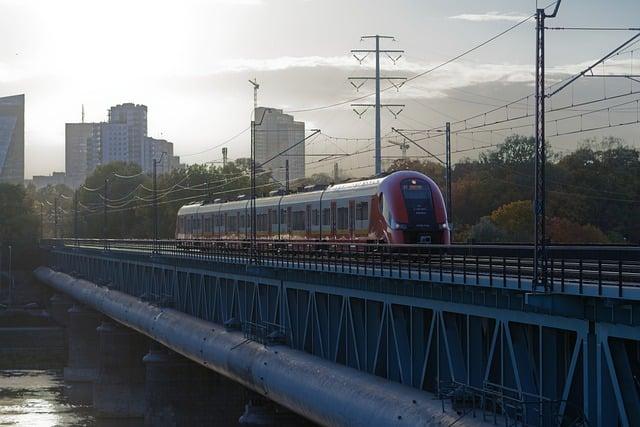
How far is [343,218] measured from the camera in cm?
6344

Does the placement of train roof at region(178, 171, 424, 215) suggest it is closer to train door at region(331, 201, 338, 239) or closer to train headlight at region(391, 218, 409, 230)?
train door at region(331, 201, 338, 239)

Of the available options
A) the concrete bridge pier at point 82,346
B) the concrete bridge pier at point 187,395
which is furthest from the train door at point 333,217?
the concrete bridge pier at point 82,346

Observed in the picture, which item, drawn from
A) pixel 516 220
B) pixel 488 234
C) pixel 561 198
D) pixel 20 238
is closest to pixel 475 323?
pixel 488 234

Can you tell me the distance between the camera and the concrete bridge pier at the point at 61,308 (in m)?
137

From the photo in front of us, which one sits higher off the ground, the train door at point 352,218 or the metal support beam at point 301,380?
the train door at point 352,218

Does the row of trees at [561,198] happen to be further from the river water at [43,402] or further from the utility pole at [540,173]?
the utility pole at [540,173]

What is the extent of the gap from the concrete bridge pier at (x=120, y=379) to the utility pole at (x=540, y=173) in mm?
63182

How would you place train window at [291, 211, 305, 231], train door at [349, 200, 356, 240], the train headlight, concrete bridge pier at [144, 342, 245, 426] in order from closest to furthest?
the train headlight < train door at [349, 200, 356, 240] < concrete bridge pier at [144, 342, 245, 426] < train window at [291, 211, 305, 231]

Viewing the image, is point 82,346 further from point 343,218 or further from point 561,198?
point 343,218

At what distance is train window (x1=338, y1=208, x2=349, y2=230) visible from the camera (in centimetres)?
6269

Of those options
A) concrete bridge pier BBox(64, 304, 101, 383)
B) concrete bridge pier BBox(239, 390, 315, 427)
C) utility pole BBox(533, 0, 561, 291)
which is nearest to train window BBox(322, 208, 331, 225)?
concrete bridge pier BBox(239, 390, 315, 427)

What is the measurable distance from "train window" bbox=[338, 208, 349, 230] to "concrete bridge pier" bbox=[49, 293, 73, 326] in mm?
75938

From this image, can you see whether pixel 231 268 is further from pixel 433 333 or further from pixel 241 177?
pixel 241 177

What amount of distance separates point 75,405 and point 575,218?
1614 inches
